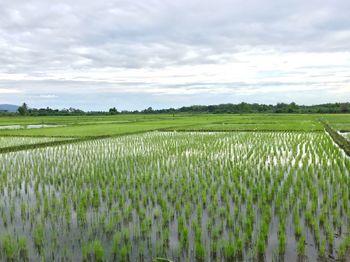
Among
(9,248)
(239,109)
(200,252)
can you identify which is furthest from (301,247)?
(239,109)

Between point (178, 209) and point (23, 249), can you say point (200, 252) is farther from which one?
point (23, 249)

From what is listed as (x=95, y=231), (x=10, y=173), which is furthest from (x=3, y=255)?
(x=10, y=173)

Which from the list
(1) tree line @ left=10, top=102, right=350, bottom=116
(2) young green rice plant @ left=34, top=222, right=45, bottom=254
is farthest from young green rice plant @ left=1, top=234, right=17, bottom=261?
(1) tree line @ left=10, top=102, right=350, bottom=116

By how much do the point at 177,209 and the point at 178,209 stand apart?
2cm

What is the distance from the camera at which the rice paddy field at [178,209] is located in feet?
13.2

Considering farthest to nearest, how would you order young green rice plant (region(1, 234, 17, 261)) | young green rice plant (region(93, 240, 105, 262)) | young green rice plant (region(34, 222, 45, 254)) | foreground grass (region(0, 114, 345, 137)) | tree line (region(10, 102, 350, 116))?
tree line (region(10, 102, 350, 116)) < foreground grass (region(0, 114, 345, 137)) < young green rice plant (region(34, 222, 45, 254)) < young green rice plant (region(1, 234, 17, 261)) < young green rice plant (region(93, 240, 105, 262))

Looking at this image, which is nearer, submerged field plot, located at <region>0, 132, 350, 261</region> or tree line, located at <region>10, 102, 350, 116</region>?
submerged field plot, located at <region>0, 132, 350, 261</region>

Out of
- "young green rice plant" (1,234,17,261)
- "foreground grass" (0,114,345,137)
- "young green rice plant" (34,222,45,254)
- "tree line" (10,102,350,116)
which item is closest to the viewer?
"young green rice plant" (1,234,17,261)

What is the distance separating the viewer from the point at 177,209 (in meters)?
5.58

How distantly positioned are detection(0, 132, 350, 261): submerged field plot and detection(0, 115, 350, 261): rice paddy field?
16 mm

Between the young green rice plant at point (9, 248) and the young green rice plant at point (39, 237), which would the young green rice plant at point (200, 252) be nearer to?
the young green rice plant at point (39, 237)

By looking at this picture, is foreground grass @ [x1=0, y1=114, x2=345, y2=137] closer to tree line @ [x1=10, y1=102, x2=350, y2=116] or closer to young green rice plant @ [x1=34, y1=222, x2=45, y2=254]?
young green rice plant @ [x1=34, y1=222, x2=45, y2=254]

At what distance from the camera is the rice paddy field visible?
4.02 meters

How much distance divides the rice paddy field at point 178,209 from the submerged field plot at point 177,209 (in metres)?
0.02
